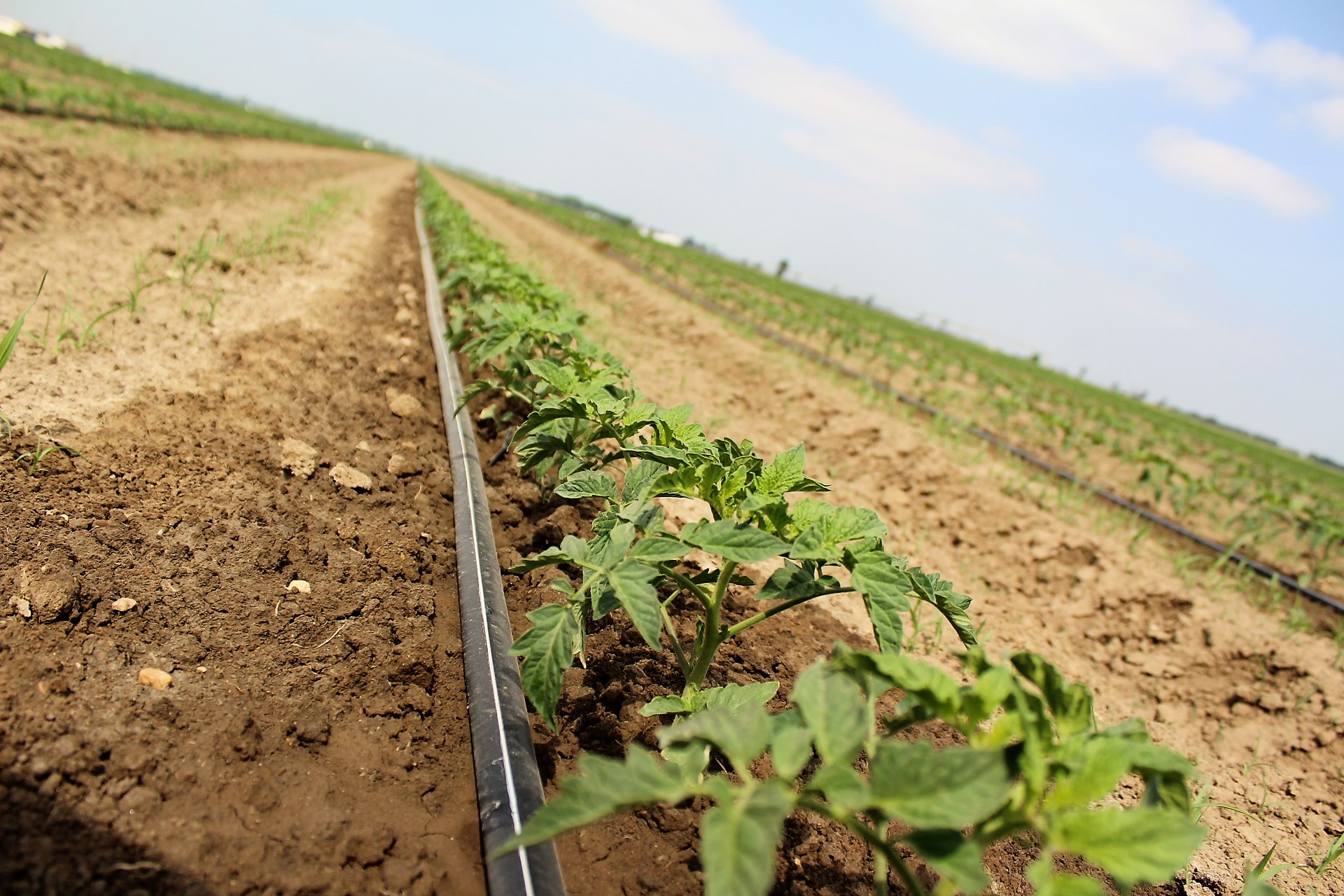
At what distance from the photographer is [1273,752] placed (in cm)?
286

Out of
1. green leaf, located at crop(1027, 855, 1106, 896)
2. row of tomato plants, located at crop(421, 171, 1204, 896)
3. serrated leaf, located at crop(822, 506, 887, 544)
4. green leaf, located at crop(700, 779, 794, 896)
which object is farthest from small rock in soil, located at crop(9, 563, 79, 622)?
green leaf, located at crop(1027, 855, 1106, 896)

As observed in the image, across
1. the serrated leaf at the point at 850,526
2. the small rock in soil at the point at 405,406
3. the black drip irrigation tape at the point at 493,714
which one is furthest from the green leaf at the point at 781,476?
the small rock in soil at the point at 405,406

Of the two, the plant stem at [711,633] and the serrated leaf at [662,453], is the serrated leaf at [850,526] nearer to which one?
the plant stem at [711,633]

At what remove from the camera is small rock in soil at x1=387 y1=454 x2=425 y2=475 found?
260 centimetres

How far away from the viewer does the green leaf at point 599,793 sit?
80cm

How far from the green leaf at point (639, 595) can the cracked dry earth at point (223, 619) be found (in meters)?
0.56

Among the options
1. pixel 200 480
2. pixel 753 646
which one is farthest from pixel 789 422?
pixel 200 480

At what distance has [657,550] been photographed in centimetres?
132

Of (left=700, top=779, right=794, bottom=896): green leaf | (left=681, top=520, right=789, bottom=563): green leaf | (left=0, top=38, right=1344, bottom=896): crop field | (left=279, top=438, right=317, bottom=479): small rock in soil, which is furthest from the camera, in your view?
(left=279, top=438, right=317, bottom=479): small rock in soil

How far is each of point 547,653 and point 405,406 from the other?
2.22 metres

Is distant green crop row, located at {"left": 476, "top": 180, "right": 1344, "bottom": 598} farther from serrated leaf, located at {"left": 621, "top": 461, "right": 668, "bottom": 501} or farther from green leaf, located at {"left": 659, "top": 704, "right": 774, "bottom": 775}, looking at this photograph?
green leaf, located at {"left": 659, "top": 704, "right": 774, "bottom": 775}

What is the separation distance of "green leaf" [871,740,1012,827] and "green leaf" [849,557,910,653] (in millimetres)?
355

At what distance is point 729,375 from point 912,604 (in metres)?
4.39

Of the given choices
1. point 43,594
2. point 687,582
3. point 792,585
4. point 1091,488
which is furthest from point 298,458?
point 1091,488
